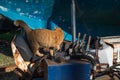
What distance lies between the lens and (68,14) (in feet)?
15.5

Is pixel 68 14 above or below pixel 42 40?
above

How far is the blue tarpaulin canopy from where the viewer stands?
4.53 m

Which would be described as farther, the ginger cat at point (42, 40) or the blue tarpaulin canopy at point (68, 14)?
the blue tarpaulin canopy at point (68, 14)

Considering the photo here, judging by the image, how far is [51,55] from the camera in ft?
10.6

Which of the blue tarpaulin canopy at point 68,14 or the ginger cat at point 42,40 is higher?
the blue tarpaulin canopy at point 68,14

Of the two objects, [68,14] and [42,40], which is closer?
[42,40]

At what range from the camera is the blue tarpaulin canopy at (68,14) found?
14.9ft

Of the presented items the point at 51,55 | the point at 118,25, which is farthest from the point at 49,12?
the point at 51,55

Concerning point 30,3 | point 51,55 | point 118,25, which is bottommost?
point 51,55

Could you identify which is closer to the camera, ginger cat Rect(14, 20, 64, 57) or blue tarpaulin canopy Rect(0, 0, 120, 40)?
ginger cat Rect(14, 20, 64, 57)

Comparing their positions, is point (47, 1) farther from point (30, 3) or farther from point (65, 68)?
point (65, 68)

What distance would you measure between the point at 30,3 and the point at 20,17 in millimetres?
297

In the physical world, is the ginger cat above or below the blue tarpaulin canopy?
below

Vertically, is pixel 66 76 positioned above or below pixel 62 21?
below
